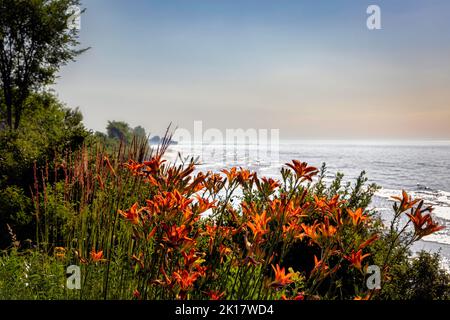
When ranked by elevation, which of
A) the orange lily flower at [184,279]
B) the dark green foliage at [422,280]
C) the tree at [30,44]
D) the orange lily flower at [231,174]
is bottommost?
the dark green foliage at [422,280]

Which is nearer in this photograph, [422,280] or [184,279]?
[184,279]

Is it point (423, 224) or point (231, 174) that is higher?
point (231, 174)

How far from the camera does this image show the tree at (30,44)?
63.7ft

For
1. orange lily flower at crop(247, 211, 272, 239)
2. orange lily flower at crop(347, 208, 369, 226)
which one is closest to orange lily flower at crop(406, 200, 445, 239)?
orange lily flower at crop(347, 208, 369, 226)

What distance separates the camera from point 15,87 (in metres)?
21.1

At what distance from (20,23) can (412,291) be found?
2099 cm

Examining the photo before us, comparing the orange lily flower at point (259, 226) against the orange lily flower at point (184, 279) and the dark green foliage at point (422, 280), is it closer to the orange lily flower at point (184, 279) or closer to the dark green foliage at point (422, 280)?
the orange lily flower at point (184, 279)

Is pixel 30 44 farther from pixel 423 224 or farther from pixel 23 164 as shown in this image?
pixel 423 224

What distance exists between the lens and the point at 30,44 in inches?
811

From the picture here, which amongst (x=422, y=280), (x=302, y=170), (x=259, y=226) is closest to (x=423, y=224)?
(x=302, y=170)

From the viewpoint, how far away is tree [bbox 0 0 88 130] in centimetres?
1942

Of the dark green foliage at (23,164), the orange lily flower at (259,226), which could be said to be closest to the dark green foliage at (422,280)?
the orange lily flower at (259,226)

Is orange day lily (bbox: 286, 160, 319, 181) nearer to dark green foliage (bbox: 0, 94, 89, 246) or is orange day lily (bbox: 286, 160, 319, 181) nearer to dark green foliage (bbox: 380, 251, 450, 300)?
dark green foliage (bbox: 380, 251, 450, 300)
